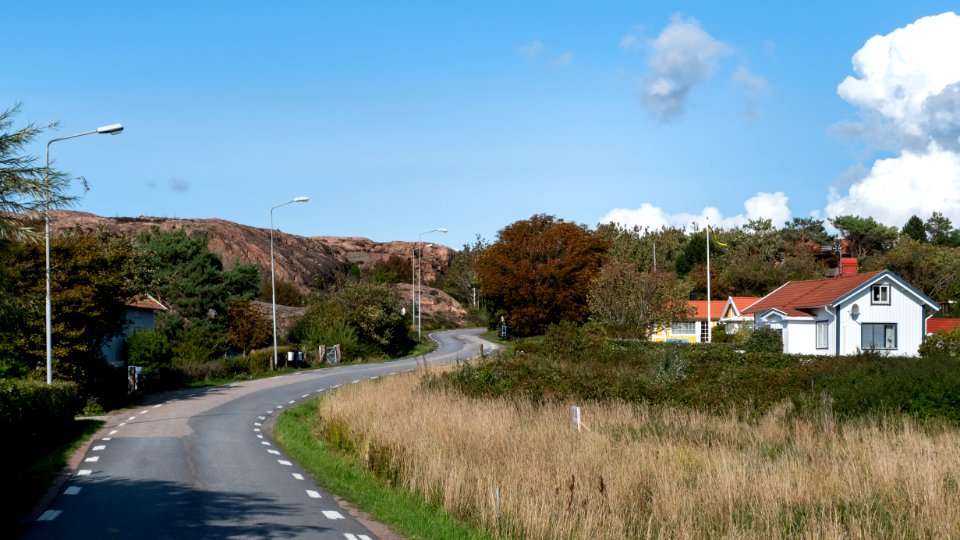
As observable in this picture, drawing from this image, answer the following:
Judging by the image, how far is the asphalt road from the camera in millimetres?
10922

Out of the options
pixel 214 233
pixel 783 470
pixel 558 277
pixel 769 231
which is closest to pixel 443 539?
pixel 783 470

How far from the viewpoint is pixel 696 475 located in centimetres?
1212

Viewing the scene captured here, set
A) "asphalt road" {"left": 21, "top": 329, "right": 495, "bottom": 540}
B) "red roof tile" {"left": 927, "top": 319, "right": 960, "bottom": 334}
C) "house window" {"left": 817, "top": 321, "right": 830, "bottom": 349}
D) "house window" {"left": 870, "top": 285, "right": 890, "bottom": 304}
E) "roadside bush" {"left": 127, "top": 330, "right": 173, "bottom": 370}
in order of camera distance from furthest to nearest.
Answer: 1. "red roof tile" {"left": 927, "top": 319, "right": 960, "bottom": 334}
2. "house window" {"left": 817, "top": 321, "right": 830, "bottom": 349}
3. "house window" {"left": 870, "top": 285, "right": 890, "bottom": 304}
4. "roadside bush" {"left": 127, "top": 330, "right": 173, "bottom": 370}
5. "asphalt road" {"left": 21, "top": 329, "right": 495, "bottom": 540}

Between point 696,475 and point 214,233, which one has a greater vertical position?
point 214,233

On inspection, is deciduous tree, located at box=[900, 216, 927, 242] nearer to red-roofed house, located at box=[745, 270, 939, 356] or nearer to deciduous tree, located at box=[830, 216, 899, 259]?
deciduous tree, located at box=[830, 216, 899, 259]

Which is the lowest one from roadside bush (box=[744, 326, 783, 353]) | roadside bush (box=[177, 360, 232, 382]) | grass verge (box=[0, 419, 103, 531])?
roadside bush (box=[177, 360, 232, 382])

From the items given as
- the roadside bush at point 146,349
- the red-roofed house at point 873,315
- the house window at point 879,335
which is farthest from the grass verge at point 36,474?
the house window at point 879,335

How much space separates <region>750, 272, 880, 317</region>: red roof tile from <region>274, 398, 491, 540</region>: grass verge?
34457 mm

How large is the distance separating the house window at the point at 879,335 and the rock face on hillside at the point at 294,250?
140 feet

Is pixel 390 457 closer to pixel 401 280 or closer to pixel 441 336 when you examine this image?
pixel 441 336

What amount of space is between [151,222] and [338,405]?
239 ft

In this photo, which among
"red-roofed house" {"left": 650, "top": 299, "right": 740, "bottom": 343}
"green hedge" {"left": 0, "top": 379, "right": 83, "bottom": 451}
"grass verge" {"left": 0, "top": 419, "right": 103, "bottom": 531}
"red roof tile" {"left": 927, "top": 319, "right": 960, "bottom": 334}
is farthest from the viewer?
"red-roofed house" {"left": 650, "top": 299, "right": 740, "bottom": 343}

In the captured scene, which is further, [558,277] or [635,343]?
[558,277]

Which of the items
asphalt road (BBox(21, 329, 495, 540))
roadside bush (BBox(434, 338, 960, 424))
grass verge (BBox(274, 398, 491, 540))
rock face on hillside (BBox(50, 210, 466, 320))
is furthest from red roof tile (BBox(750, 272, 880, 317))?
rock face on hillside (BBox(50, 210, 466, 320))
